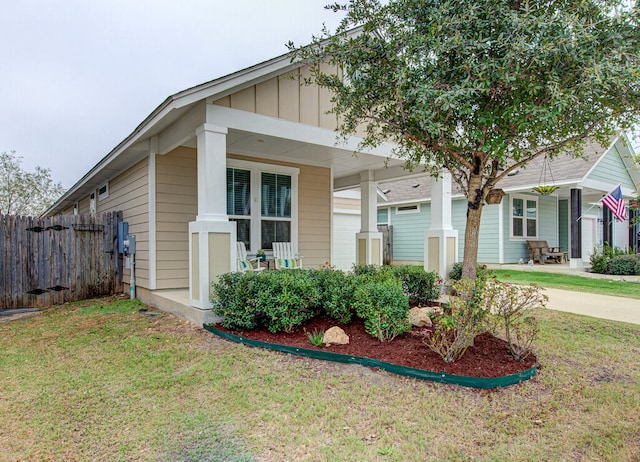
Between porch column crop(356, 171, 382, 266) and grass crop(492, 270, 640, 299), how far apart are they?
2.94 m

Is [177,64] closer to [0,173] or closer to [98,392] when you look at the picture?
[0,173]

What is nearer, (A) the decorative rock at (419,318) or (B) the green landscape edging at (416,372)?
(B) the green landscape edging at (416,372)

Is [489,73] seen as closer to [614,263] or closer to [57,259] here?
[57,259]

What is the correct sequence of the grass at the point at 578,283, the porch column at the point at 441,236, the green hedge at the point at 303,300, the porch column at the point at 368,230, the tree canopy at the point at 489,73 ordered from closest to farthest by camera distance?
the tree canopy at the point at 489,73, the green hedge at the point at 303,300, the porch column at the point at 441,236, the grass at the point at 578,283, the porch column at the point at 368,230

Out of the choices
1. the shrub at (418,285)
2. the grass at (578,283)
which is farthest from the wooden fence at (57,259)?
the grass at (578,283)

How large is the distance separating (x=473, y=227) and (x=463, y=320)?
3.87ft

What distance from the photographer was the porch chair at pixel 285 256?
7273 millimetres

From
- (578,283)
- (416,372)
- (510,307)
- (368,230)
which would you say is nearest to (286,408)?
(416,372)

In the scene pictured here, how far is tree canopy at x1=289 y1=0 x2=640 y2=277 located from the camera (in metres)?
3.01

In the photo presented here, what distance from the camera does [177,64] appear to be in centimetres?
1870

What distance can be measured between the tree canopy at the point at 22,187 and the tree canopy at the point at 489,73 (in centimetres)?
2139

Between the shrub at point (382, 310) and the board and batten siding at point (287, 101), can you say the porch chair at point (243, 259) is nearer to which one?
the board and batten siding at point (287, 101)

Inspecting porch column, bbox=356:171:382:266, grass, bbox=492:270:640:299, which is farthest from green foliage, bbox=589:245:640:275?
porch column, bbox=356:171:382:266

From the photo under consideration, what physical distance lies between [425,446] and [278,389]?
127cm
